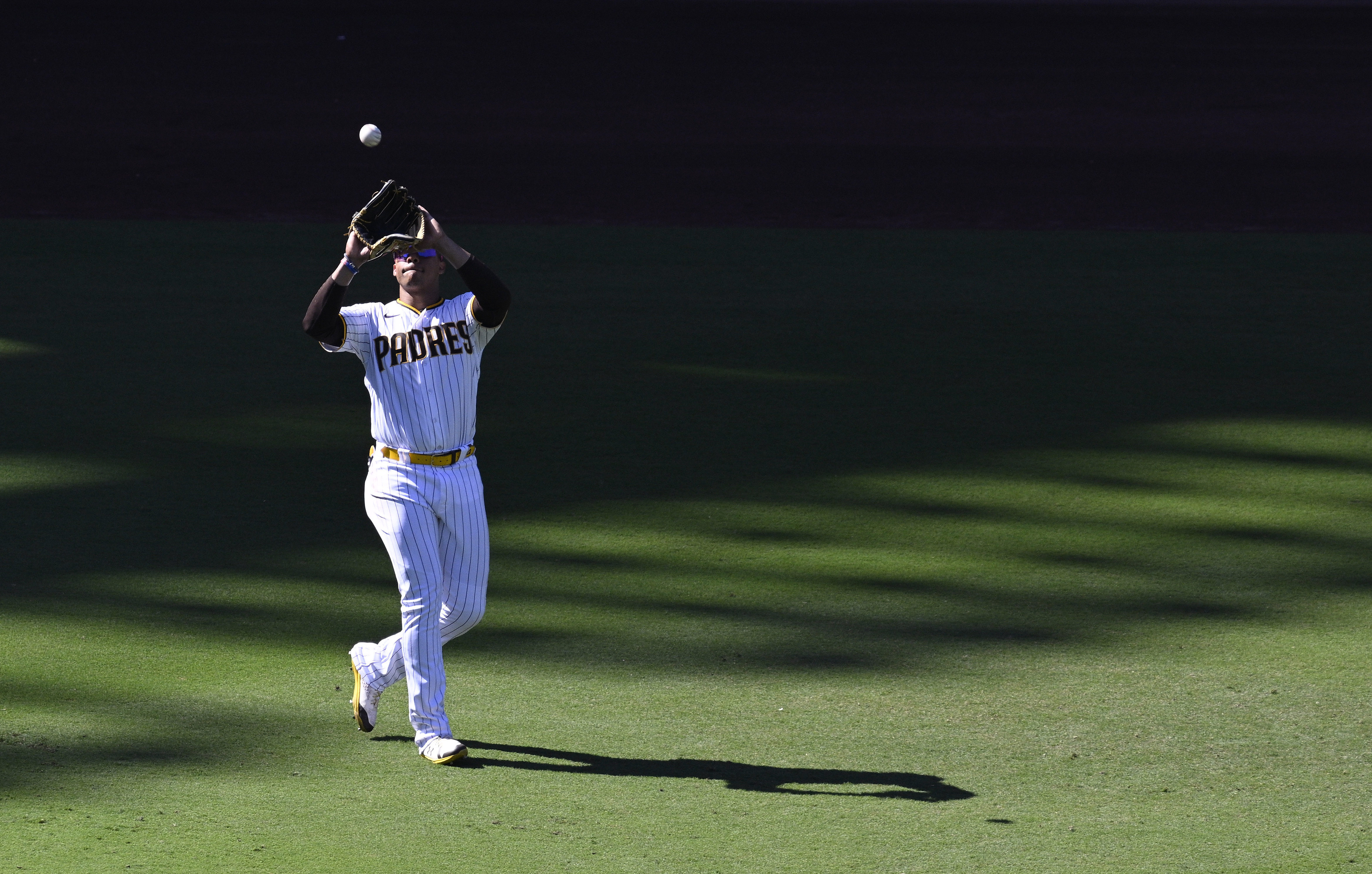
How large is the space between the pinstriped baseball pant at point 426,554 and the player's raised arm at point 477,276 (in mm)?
520

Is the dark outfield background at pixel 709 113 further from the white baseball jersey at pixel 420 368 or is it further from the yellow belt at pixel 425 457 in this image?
the yellow belt at pixel 425 457

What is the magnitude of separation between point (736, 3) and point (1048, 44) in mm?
5641

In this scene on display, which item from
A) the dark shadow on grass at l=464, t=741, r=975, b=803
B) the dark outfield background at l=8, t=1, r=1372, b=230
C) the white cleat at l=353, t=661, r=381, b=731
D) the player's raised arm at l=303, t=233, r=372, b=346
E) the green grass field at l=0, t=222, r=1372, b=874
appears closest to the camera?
the green grass field at l=0, t=222, r=1372, b=874

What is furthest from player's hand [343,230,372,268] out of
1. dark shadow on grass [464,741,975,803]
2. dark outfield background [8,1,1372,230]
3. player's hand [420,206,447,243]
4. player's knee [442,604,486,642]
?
dark outfield background [8,1,1372,230]

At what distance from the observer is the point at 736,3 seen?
27.7 m

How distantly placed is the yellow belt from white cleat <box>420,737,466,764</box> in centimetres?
90

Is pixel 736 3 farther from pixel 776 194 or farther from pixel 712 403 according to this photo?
pixel 712 403

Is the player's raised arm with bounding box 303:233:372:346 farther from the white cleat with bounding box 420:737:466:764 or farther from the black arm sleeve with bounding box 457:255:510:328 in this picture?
the white cleat with bounding box 420:737:466:764

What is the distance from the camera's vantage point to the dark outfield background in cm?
1734

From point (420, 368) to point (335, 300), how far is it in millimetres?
355

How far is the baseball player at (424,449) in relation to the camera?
5.80m

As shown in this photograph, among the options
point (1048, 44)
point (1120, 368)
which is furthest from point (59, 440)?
point (1048, 44)

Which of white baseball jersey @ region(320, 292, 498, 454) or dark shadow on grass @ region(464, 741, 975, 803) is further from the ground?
white baseball jersey @ region(320, 292, 498, 454)

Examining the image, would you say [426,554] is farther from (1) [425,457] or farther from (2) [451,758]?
(2) [451,758]
